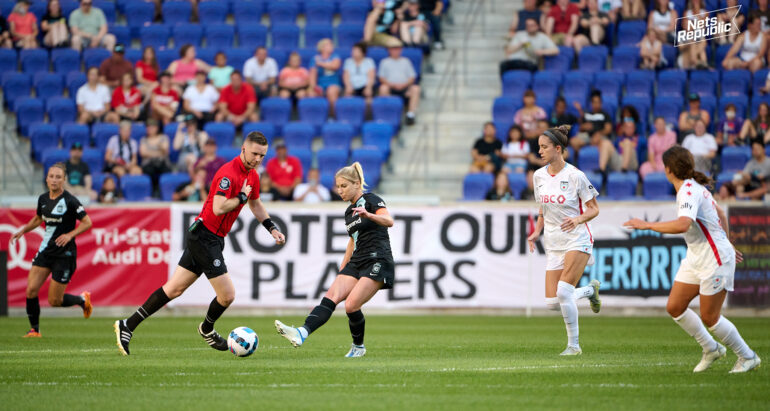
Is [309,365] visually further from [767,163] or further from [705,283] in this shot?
[767,163]

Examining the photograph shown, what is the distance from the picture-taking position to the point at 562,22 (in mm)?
25250

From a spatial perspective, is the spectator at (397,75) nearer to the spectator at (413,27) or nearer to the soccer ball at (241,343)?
the spectator at (413,27)

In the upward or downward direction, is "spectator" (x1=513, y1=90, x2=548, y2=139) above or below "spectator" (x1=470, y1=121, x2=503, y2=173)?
above

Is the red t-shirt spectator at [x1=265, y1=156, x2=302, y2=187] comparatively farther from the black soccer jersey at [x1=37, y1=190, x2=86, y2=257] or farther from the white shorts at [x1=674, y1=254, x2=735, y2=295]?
the white shorts at [x1=674, y1=254, x2=735, y2=295]

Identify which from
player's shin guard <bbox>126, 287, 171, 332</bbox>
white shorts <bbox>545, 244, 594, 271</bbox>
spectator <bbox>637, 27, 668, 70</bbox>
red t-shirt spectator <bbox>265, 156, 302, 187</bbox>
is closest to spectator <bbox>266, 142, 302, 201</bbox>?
red t-shirt spectator <bbox>265, 156, 302, 187</bbox>

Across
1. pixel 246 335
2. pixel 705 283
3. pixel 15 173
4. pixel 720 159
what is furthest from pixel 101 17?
pixel 705 283

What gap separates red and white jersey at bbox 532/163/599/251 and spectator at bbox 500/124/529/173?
34.4ft

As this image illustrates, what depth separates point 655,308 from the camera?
66.7 ft

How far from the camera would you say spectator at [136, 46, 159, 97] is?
2523cm

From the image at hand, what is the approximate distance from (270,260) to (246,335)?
928cm

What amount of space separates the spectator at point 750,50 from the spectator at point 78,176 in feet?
45.6

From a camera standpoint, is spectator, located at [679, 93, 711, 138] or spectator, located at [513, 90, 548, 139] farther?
spectator, located at [513, 90, 548, 139]

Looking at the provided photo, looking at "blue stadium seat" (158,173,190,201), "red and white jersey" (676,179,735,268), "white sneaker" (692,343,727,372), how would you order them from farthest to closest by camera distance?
"blue stadium seat" (158,173,190,201) → "white sneaker" (692,343,727,372) → "red and white jersey" (676,179,735,268)

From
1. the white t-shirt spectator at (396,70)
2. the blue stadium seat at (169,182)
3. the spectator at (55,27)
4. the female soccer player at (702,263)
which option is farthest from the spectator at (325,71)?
the female soccer player at (702,263)
